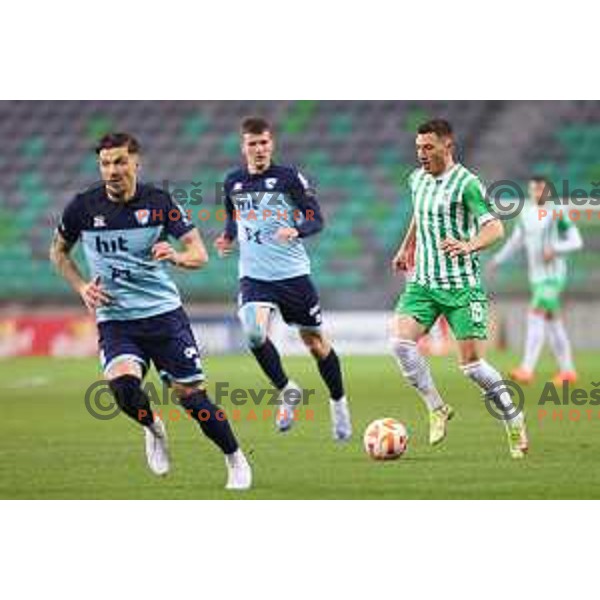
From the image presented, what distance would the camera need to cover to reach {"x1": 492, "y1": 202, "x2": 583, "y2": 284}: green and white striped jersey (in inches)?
482

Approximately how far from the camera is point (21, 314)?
17188mm

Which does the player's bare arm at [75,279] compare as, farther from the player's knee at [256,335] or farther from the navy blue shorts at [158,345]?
the player's knee at [256,335]

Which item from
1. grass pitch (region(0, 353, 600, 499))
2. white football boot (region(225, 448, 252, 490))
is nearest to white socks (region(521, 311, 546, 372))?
grass pitch (region(0, 353, 600, 499))

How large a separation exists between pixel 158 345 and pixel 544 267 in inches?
243

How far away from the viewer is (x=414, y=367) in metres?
7.87

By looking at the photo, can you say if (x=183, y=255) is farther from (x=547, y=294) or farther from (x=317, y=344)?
(x=547, y=294)

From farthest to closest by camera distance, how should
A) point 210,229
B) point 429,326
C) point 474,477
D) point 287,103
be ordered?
point 287,103, point 210,229, point 429,326, point 474,477

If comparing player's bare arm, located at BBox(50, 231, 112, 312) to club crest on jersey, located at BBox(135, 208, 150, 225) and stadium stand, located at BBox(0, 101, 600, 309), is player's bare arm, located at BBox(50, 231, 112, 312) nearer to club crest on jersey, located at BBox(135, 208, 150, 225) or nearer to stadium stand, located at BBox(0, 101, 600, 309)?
club crest on jersey, located at BBox(135, 208, 150, 225)

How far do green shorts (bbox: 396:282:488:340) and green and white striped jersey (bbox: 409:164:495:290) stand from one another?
0.04 metres

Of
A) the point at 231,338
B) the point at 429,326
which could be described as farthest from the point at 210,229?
the point at 429,326

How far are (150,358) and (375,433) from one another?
137cm

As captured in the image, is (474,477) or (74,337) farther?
(74,337)
